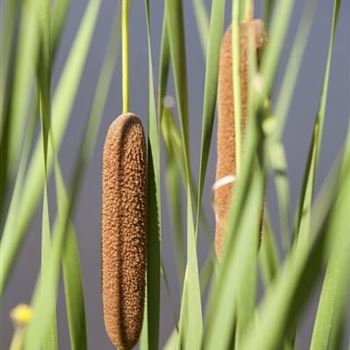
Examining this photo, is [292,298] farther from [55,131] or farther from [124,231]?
[124,231]

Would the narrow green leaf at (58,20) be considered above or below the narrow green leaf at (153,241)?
above

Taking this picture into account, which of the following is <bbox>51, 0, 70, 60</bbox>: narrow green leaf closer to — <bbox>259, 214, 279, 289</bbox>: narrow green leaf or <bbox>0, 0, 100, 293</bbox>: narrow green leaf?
<bbox>0, 0, 100, 293</bbox>: narrow green leaf

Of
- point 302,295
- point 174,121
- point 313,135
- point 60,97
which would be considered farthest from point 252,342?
point 174,121

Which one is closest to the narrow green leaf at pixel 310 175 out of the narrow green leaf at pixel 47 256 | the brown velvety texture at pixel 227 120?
the brown velvety texture at pixel 227 120

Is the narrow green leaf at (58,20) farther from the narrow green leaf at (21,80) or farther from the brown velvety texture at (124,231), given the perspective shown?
the brown velvety texture at (124,231)

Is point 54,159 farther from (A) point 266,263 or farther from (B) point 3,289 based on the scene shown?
(A) point 266,263

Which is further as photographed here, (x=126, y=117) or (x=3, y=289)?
(x=126, y=117)
